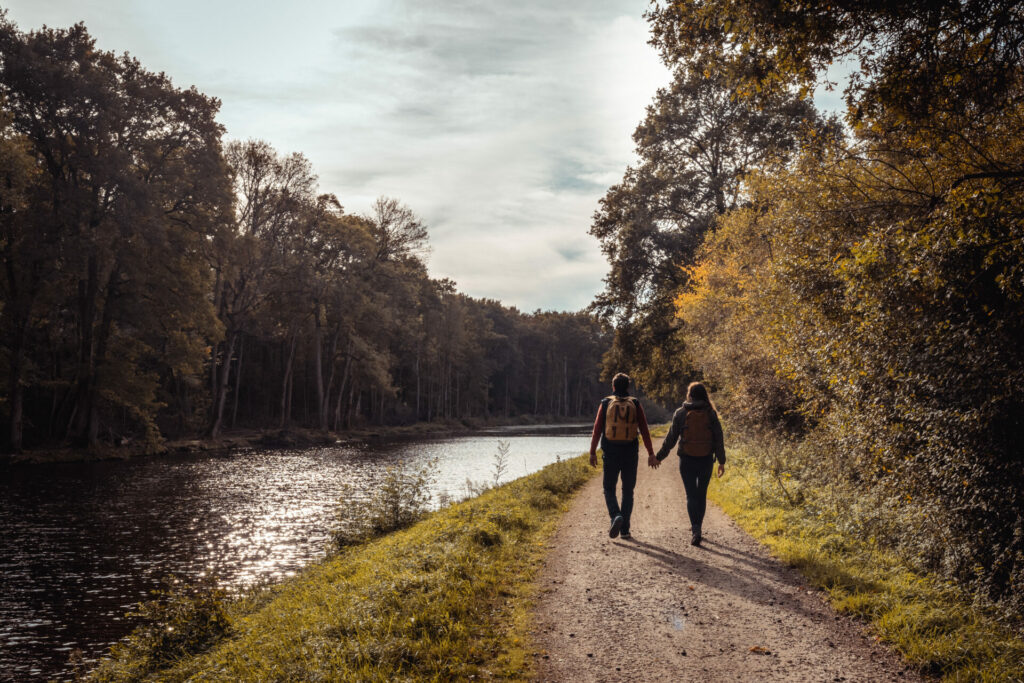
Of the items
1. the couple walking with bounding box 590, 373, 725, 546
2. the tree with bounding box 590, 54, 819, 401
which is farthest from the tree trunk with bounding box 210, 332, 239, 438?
the couple walking with bounding box 590, 373, 725, 546

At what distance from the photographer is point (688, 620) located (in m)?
5.91

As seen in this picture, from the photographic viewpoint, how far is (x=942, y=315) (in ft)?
20.7

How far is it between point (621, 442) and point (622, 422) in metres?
0.29

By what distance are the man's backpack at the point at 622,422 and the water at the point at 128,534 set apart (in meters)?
6.34

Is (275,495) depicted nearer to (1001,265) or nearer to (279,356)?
(1001,265)

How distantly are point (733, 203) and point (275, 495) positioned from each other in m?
21.8

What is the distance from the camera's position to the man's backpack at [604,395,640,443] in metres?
8.98

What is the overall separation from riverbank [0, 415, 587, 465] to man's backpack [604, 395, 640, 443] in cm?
2672

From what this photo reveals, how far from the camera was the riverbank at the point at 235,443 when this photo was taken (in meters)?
27.2

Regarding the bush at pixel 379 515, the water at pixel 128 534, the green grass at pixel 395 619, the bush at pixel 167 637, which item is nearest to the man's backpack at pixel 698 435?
the green grass at pixel 395 619

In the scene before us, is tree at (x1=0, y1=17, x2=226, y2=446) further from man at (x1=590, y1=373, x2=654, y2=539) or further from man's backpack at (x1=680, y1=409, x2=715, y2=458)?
man's backpack at (x1=680, y1=409, x2=715, y2=458)

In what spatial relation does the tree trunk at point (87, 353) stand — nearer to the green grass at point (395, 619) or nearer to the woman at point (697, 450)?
the green grass at point (395, 619)

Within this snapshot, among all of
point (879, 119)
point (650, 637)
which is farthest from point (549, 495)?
point (879, 119)

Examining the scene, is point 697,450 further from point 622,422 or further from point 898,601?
point 898,601
